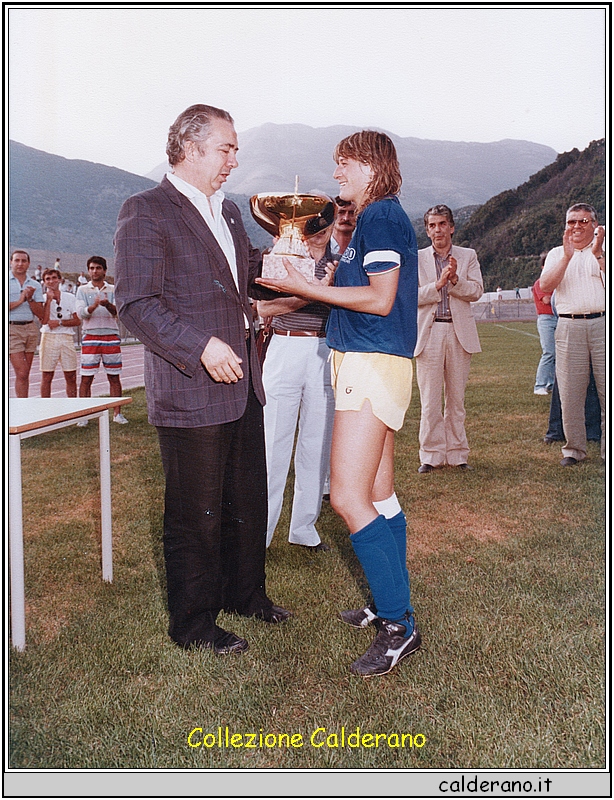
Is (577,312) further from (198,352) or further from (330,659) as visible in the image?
(198,352)

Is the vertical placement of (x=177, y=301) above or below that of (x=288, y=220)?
below

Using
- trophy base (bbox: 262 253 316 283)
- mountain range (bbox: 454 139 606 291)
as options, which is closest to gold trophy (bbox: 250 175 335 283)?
trophy base (bbox: 262 253 316 283)

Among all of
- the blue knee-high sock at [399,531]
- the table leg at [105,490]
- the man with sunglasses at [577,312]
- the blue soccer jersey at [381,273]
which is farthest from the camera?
the man with sunglasses at [577,312]

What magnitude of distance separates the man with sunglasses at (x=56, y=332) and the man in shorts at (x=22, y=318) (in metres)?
0.14

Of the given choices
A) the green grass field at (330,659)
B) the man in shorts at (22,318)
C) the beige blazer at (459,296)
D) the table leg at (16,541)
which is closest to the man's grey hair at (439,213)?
the beige blazer at (459,296)

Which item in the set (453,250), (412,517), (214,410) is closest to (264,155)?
(214,410)

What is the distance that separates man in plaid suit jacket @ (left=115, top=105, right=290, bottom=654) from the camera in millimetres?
2088

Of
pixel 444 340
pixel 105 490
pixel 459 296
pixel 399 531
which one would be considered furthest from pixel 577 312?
pixel 105 490

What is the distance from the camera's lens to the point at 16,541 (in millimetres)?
2221

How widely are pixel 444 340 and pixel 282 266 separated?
3.35 meters

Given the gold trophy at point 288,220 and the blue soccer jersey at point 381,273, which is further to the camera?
the gold trophy at point 288,220

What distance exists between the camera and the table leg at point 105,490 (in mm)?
2875

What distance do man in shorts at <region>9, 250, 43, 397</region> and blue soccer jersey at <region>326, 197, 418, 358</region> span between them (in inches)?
213

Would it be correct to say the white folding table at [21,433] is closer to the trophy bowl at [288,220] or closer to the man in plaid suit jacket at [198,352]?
the man in plaid suit jacket at [198,352]
